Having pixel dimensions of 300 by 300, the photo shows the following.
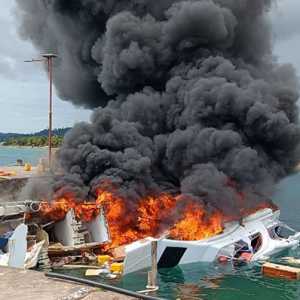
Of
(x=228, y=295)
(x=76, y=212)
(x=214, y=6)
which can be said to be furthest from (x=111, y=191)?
(x=214, y=6)

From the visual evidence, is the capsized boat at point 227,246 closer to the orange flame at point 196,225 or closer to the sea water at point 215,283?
the sea water at point 215,283

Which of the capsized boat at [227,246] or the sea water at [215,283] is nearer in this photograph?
the sea water at [215,283]

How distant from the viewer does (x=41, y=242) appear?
27.0 m

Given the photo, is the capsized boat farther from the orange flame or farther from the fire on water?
the fire on water

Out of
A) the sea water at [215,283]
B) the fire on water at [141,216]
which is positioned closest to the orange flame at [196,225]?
the fire on water at [141,216]

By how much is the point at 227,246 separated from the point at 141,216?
5.70 meters

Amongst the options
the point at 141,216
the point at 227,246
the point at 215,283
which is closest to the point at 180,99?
the point at 141,216

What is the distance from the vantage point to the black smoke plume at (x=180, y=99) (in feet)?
106

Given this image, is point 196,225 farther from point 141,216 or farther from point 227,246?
point 141,216

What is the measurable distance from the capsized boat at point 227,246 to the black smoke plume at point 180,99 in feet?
5.50

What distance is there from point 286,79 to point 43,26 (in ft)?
71.3

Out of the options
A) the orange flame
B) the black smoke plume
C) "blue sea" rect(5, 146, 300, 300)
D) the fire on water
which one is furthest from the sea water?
the black smoke plume

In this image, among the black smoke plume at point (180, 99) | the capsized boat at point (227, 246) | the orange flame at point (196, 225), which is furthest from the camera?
the black smoke plume at point (180, 99)

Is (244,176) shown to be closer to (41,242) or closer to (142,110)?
(142,110)
